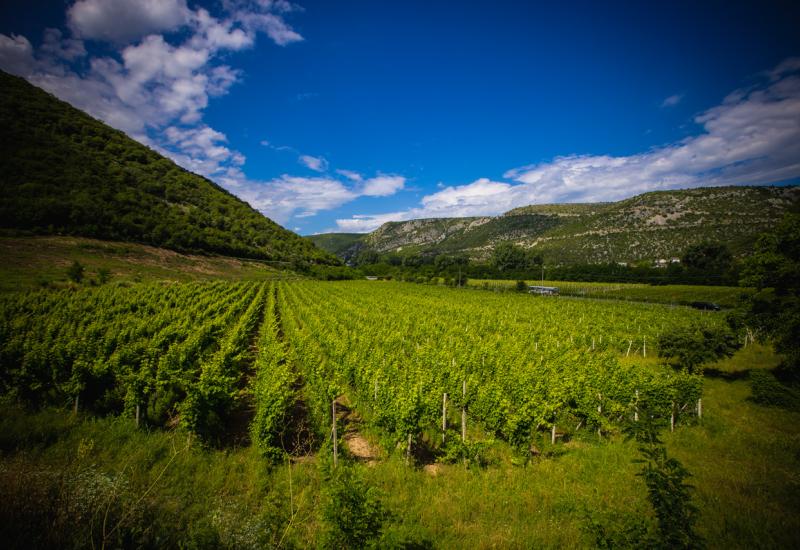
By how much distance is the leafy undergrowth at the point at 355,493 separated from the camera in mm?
4488

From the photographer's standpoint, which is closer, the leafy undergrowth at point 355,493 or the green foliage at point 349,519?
the leafy undergrowth at point 355,493

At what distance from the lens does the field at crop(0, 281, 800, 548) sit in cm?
520

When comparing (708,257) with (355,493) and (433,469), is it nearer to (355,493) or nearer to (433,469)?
(433,469)

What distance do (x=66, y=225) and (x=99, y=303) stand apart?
146ft

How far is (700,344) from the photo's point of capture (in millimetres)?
16328

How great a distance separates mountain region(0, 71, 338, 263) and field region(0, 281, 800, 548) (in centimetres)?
6006

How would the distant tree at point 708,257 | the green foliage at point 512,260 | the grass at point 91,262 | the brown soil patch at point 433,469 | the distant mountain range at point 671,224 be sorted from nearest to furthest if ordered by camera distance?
the brown soil patch at point 433,469 → the grass at point 91,262 → the distant tree at point 708,257 → the green foliage at point 512,260 → the distant mountain range at point 671,224

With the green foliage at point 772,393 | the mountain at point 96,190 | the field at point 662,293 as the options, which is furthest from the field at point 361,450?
the mountain at point 96,190

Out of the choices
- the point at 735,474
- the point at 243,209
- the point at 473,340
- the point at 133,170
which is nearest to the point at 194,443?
the point at 735,474

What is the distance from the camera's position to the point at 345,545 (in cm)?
473

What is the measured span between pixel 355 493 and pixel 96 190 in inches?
3666

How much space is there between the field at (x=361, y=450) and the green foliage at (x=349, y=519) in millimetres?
205

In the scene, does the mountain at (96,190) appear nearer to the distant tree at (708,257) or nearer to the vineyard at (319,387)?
the vineyard at (319,387)

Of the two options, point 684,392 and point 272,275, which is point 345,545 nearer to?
point 684,392
